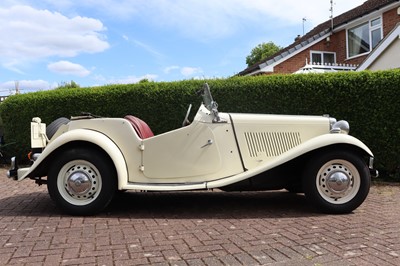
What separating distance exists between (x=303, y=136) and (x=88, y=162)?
274 centimetres

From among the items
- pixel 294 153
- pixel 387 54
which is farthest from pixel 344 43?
pixel 294 153

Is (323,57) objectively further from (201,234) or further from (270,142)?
(201,234)

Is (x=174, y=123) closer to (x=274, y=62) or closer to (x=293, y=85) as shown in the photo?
(x=293, y=85)

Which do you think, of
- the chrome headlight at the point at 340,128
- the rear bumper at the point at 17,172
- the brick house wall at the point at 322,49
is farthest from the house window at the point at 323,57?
the rear bumper at the point at 17,172

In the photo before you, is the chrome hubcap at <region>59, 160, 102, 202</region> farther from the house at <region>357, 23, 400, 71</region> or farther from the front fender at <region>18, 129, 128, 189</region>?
the house at <region>357, 23, 400, 71</region>

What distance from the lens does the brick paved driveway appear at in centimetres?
324

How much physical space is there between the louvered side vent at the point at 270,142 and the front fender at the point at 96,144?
5.25 feet

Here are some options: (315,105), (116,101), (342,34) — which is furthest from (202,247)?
(342,34)

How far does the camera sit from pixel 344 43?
19.9 meters

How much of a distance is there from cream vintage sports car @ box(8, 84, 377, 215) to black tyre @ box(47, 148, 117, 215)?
12 millimetres

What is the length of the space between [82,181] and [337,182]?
10.1 feet

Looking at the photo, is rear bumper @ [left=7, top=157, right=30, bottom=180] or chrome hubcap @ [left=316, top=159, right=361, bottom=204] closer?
chrome hubcap @ [left=316, top=159, right=361, bottom=204]

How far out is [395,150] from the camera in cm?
751

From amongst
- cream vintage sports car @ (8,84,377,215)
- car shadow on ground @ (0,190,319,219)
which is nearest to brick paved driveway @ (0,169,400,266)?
car shadow on ground @ (0,190,319,219)
